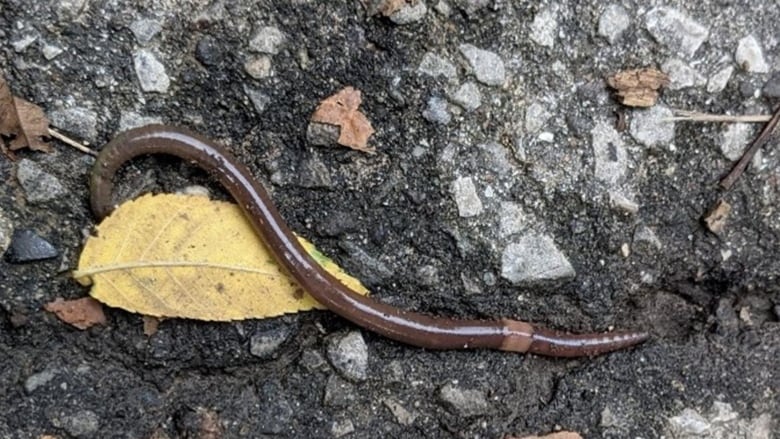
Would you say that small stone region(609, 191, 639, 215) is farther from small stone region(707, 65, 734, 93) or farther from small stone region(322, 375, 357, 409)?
small stone region(322, 375, 357, 409)

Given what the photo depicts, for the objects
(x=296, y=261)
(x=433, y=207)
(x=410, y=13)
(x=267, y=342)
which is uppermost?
(x=410, y=13)

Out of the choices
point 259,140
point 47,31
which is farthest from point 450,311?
point 47,31

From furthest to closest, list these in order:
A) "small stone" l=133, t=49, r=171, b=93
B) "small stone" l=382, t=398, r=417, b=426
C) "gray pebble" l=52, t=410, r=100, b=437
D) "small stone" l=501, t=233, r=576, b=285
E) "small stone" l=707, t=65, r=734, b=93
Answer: "small stone" l=707, t=65, r=734, b=93 → "small stone" l=501, t=233, r=576, b=285 → "small stone" l=382, t=398, r=417, b=426 → "small stone" l=133, t=49, r=171, b=93 → "gray pebble" l=52, t=410, r=100, b=437

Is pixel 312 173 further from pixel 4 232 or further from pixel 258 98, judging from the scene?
pixel 4 232

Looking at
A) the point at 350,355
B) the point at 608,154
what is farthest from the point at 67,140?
the point at 608,154

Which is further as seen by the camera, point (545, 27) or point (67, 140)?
point (545, 27)

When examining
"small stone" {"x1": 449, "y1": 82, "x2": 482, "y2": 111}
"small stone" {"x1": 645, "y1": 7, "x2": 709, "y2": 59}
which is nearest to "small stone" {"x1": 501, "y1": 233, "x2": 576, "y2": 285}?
"small stone" {"x1": 449, "y1": 82, "x2": 482, "y2": 111}

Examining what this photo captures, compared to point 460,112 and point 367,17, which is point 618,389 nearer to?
point 460,112
